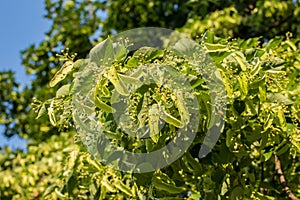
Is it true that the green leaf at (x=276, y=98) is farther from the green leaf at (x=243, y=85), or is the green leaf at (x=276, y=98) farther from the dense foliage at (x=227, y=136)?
the green leaf at (x=243, y=85)

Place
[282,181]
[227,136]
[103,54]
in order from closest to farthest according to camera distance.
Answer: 1. [103,54]
2. [227,136]
3. [282,181]

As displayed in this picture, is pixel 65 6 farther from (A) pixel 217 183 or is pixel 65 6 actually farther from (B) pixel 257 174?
(A) pixel 217 183

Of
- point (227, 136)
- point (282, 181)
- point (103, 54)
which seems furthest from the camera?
point (282, 181)

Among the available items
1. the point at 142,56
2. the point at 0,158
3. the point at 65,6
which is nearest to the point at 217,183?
the point at 142,56

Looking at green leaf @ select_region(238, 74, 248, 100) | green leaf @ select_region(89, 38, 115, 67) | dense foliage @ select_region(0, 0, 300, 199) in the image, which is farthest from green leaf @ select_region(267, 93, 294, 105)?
green leaf @ select_region(89, 38, 115, 67)

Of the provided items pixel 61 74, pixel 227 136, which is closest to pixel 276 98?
pixel 227 136

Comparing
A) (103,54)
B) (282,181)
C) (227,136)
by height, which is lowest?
(282,181)

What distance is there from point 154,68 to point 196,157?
0.95ft

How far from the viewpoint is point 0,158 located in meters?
2.89

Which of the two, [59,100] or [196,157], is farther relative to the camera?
[196,157]

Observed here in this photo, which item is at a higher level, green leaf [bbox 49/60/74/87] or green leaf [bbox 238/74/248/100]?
green leaf [bbox 49/60/74/87]

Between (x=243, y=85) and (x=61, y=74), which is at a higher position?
(x=61, y=74)

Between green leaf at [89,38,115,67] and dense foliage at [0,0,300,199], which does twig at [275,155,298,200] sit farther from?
green leaf at [89,38,115,67]

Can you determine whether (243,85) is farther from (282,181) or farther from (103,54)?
(282,181)
